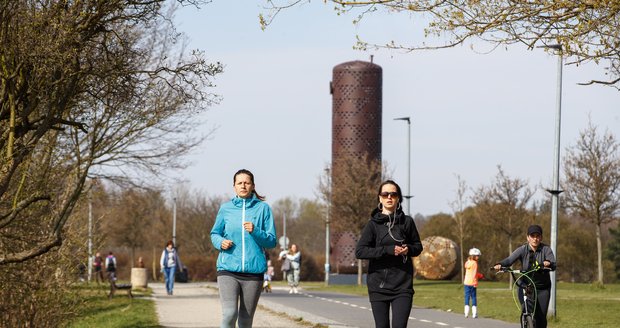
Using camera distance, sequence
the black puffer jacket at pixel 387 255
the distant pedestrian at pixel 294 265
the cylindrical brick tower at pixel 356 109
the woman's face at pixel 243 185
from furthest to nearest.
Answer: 1. the cylindrical brick tower at pixel 356 109
2. the distant pedestrian at pixel 294 265
3. the woman's face at pixel 243 185
4. the black puffer jacket at pixel 387 255

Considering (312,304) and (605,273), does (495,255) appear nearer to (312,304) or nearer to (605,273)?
(605,273)

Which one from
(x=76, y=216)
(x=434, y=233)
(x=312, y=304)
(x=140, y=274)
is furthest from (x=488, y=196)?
(x=76, y=216)

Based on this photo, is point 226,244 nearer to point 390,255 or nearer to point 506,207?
point 390,255

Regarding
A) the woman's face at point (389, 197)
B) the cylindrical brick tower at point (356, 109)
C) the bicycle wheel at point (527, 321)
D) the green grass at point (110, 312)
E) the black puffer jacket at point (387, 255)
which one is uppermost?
the cylindrical brick tower at point (356, 109)

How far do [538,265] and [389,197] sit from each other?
478cm

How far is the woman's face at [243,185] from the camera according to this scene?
32.1 ft

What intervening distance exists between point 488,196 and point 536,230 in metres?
32.6

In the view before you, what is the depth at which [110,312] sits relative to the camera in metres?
25.2

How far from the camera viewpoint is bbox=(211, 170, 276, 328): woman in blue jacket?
31.9 ft

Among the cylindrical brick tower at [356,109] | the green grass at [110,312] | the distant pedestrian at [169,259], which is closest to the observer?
the green grass at [110,312]

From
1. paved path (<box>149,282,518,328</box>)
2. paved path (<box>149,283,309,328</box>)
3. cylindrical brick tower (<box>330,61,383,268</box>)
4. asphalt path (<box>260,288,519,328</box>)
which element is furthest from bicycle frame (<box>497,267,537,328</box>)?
cylindrical brick tower (<box>330,61,383,268</box>)

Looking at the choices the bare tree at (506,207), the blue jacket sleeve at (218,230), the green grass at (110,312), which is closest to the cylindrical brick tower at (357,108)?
the bare tree at (506,207)

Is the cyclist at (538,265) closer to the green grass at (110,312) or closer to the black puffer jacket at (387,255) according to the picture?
the black puffer jacket at (387,255)

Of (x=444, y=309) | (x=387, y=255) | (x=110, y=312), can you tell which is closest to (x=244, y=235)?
(x=387, y=255)
